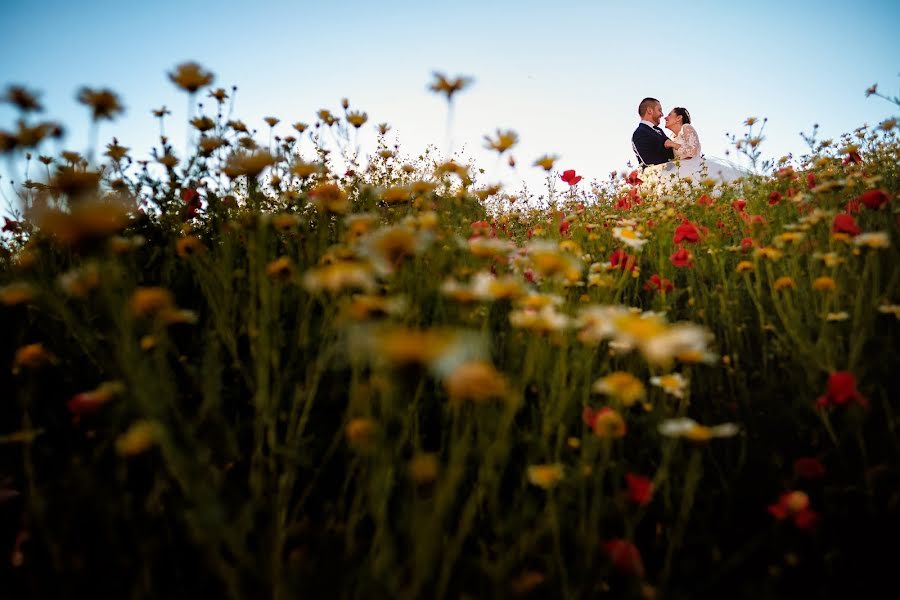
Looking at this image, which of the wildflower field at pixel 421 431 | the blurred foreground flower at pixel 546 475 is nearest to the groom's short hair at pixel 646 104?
the wildflower field at pixel 421 431

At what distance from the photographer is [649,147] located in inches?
253

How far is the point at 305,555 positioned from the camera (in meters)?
1.02

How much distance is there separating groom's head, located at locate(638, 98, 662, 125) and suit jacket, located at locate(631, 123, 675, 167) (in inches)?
7.0

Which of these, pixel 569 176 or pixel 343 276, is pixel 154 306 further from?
pixel 569 176

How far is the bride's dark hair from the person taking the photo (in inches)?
278

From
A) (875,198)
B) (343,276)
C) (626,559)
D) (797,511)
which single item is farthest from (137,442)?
(875,198)

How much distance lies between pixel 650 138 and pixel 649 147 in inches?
5.4

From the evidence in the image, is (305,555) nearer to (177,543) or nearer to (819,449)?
(177,543)

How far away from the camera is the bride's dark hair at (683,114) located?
7066 mm

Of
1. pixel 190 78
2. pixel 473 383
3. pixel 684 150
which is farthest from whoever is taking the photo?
pixel 684 150

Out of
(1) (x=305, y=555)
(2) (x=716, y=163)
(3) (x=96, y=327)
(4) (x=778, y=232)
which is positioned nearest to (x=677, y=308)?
(4) (x=778, y=232)

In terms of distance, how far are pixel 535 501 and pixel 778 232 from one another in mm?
2042

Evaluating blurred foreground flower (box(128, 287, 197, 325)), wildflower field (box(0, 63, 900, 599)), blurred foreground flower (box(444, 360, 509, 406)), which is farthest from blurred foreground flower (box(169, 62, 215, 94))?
blurred foreground flower (box(444, 360, 509, 406))

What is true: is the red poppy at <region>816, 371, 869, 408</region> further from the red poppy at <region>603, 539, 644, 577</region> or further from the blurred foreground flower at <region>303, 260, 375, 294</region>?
the blurred foreground flower at <region>303, 260, 375, 294</region>
